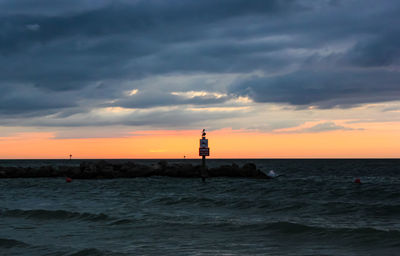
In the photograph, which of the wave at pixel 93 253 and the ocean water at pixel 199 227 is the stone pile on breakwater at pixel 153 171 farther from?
the wave at pixel 93 253

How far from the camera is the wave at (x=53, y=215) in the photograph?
59.1 feet

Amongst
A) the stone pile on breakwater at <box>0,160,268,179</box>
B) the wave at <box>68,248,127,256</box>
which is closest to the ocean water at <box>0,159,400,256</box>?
the wave at <box>68,248,127,256</box>

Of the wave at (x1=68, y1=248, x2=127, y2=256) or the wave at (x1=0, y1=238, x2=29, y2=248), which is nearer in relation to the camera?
the wave at (x1=68, y1=248, x2=127, y2=256)

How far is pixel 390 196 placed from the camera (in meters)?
25.8

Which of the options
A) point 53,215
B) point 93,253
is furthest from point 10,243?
point 53,215

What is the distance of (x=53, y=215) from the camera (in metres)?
18.8

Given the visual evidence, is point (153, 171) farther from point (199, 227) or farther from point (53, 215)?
point (199, 227)

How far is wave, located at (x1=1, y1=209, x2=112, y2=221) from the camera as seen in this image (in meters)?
18.0

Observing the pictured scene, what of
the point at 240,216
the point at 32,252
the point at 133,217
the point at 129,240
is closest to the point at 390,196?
the point at 240,216

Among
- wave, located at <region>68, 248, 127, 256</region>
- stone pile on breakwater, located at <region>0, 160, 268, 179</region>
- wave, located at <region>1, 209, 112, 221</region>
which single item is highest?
stone pile on breakwater, located at <region>0, 160, 268, 179</region>

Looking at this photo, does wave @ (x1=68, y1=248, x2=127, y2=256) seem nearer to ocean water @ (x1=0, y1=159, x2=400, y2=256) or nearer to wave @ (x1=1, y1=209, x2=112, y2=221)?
ocean water @ (x1=0, y1=159, x2=400, y2=256)

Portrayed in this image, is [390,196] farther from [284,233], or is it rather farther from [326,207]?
[284,233]

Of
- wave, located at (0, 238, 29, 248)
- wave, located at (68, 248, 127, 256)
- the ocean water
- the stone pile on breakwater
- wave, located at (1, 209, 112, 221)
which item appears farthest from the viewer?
the stone pile on breakwater

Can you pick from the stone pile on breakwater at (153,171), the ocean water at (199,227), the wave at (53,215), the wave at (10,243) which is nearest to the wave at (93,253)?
the ocean water at (199,227)
